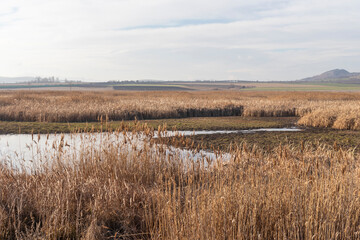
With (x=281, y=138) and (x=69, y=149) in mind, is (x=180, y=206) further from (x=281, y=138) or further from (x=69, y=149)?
(x=281, y=138)

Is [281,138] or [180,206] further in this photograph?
[281,138]

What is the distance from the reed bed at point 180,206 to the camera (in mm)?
4848

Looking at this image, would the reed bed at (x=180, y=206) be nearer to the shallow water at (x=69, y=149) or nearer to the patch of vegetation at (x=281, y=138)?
the shallow water at (x=69, y=149)

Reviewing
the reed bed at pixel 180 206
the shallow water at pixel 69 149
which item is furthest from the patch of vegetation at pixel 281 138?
the reed bed at pixel 180 206

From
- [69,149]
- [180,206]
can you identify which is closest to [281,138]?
[69,149]

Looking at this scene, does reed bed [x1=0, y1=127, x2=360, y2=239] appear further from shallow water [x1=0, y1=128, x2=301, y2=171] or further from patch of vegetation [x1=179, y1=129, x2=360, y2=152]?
patch of vegetation [x1=179, y1=129, x2=360, y2=152]

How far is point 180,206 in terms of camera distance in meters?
5.62

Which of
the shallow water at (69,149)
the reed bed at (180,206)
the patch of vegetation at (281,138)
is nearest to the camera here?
the reed bed at (180,206)

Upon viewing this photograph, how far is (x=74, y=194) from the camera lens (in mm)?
6695

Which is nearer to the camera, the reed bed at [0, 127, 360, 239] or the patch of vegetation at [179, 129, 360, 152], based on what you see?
the reed bed at [0, 127, 360, 239]

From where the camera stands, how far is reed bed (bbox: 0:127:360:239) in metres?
4.85

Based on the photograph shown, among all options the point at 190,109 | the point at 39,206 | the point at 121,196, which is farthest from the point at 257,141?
the point at 190,109

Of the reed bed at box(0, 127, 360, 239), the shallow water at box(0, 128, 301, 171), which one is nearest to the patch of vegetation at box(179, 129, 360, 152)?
the shallow water at box(0, 128, 301, 171)

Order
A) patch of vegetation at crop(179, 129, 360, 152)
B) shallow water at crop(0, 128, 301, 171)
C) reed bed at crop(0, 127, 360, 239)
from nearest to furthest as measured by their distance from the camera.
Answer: reed bed at crop(0, 127, 360, 239) < shallow water at crop(0, 128, 301, 171) < patch of vegetation at crop(179, 129, 360, 152)
